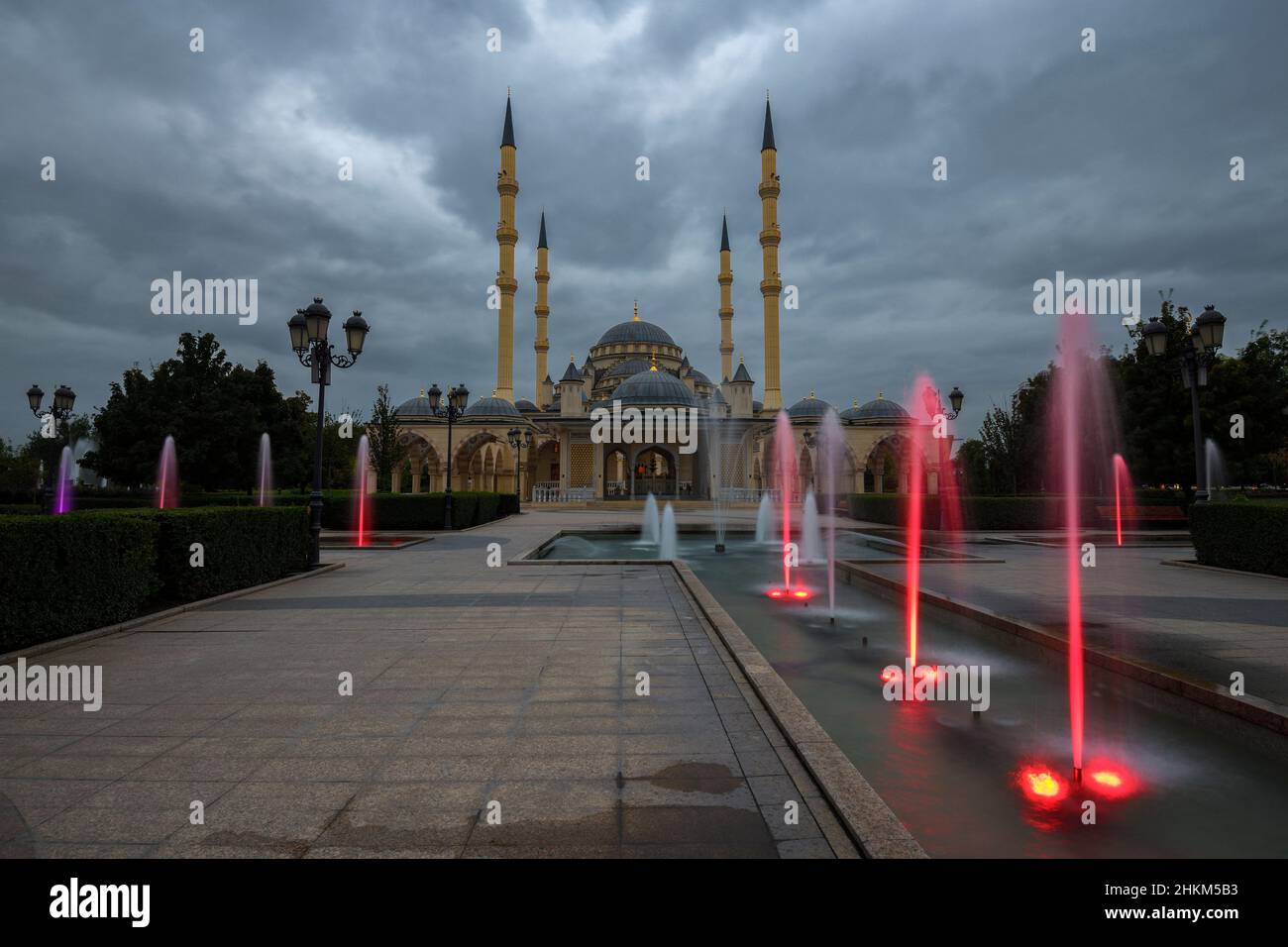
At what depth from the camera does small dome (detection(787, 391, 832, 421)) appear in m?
56.6

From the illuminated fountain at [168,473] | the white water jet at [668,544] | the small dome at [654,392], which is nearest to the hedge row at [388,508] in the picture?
the illuminated fountain at [168,473]

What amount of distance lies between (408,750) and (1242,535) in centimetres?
1349

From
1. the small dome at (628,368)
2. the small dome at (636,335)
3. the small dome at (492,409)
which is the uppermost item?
the small dome at (636,335)

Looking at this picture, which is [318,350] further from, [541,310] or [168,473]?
[541,310]

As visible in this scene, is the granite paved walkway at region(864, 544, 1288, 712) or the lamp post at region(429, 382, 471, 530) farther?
the lamp post at region(429, 382, 471, 530)

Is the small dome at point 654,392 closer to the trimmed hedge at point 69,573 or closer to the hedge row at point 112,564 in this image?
the hedge row at point 112,564

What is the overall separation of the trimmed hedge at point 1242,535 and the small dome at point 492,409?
1693 inches

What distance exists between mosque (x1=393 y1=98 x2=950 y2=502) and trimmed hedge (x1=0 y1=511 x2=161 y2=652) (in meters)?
28.7

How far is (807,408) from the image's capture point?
57500mm

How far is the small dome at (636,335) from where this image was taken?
2420 inches

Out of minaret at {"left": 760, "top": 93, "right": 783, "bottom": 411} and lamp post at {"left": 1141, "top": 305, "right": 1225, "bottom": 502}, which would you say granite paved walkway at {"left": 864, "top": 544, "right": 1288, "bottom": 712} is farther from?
minaret at {"left": 760, "top": 93, "right": 783, "bottom": 411}

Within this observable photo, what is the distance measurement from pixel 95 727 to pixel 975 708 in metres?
5.66

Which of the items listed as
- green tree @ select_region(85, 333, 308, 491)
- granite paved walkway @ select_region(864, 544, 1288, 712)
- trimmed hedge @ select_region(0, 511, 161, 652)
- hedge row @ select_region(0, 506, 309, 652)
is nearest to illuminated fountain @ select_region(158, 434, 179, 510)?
green tree @ select_region(85, 333, 308, 491)
